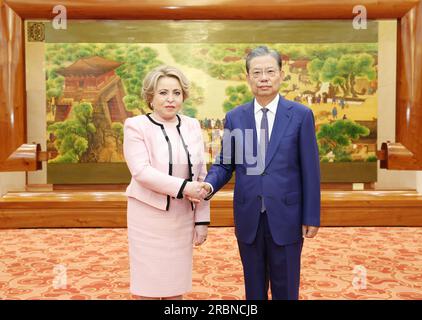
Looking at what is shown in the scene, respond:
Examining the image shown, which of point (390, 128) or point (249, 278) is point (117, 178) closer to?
point (390, 128)

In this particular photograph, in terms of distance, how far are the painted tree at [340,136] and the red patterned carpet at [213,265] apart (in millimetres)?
2504

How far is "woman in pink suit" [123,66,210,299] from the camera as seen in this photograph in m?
2.08

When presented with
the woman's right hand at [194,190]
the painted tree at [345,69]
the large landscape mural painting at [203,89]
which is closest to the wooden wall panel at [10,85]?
the woman's right hand at [194,190]

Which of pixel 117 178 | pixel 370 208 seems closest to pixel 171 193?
pixel 370 208

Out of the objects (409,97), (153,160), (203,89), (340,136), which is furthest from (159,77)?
(340,136)

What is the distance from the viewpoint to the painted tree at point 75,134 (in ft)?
25.8

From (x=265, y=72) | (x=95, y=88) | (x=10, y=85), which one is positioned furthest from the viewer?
(x=95, y=88)

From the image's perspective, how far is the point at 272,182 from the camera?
2049 millimetres

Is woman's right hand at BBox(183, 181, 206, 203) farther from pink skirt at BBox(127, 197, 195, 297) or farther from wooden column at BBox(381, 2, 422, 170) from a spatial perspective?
wooden column at BBox(381, 2, 422, 170)

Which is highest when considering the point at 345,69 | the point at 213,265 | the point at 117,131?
the point at 345,69

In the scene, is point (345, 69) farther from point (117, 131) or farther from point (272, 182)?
point (272, 182)

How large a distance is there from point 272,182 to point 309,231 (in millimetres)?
276

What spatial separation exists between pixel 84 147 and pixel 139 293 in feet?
19.7

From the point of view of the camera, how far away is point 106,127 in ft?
25.9
